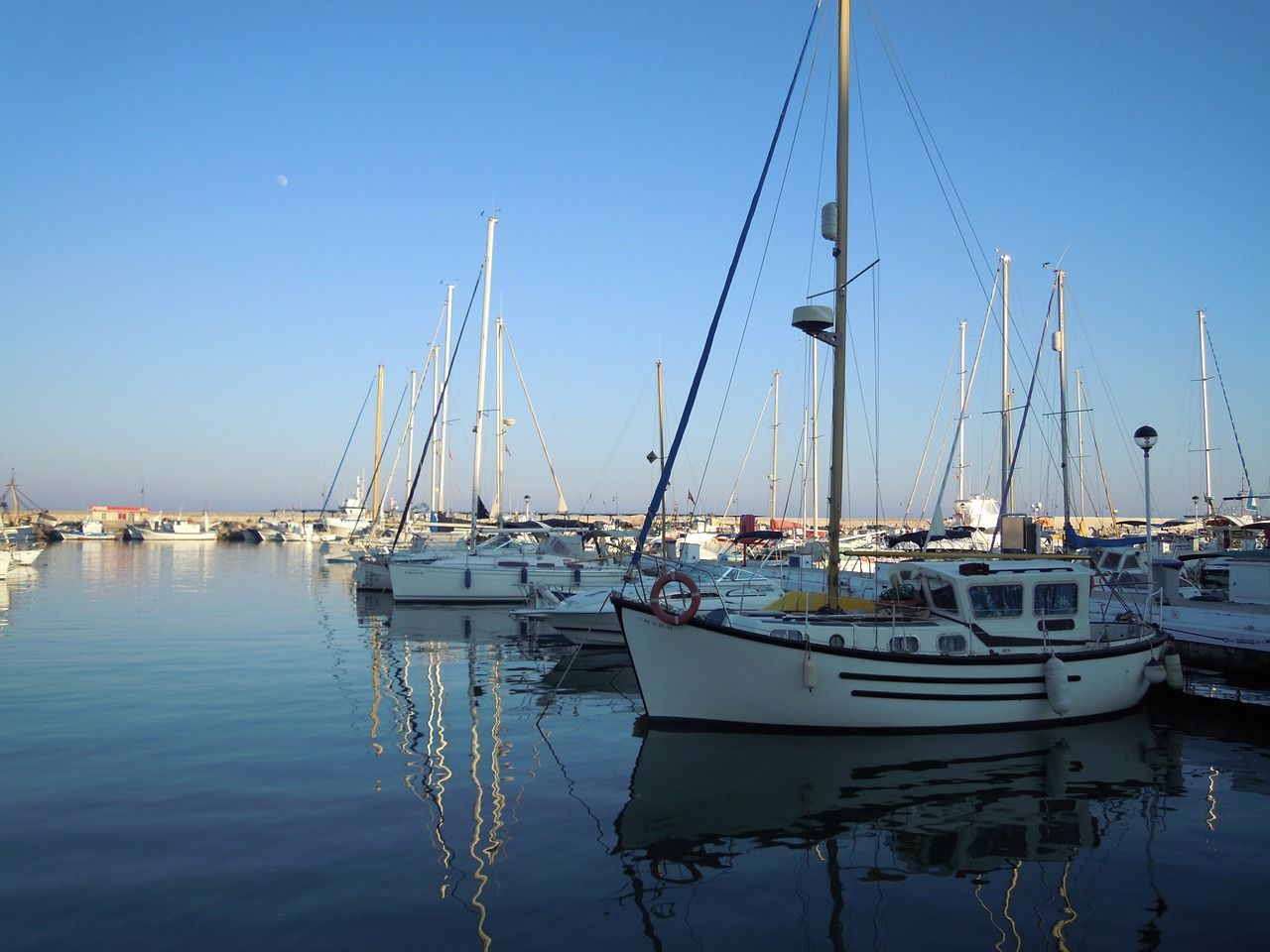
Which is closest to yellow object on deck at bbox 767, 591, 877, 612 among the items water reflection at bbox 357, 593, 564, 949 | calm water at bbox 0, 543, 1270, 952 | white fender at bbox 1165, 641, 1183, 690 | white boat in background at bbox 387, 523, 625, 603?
calm water at bbox 0, 543, 1270, 952

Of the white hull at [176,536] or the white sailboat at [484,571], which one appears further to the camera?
the white hull at [176,536]

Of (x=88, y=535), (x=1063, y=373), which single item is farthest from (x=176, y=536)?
(x=1063, y=373)

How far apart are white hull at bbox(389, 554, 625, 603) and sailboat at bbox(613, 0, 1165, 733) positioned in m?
19.2

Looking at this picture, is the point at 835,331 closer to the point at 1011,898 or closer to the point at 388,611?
the point at 1011,898

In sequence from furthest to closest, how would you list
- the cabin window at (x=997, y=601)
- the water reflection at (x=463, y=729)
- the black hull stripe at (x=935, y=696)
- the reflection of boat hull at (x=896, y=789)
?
the cabin window at (x=997, y=601) → the black hull stripe at (x=935, y=696) → the reflection of boat hull at (x=896, y=789) → the water reflection at (x=463, y=729)

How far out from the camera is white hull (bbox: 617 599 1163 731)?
43.2 feet

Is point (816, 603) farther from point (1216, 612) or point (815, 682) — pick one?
point (1216, 612)

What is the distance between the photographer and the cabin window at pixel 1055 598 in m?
14.9

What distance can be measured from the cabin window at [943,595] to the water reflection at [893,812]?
7.16ft

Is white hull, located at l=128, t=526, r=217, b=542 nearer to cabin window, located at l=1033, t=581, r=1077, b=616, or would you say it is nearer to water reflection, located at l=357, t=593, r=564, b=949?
water reflection, located at l=357, t=593, r=564, b=949

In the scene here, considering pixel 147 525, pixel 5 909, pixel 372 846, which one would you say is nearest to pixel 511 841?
pixel 372 846

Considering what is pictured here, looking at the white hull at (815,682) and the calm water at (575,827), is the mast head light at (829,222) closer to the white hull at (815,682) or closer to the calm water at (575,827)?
the white hull at (815,682)

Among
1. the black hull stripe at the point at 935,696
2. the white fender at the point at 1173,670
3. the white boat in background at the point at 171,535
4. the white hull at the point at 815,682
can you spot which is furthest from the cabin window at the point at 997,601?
the white boat in background at the point at 171,535

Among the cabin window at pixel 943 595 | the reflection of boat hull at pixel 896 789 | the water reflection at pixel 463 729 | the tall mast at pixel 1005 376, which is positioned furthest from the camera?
the tall mast at pixel 1005 376
